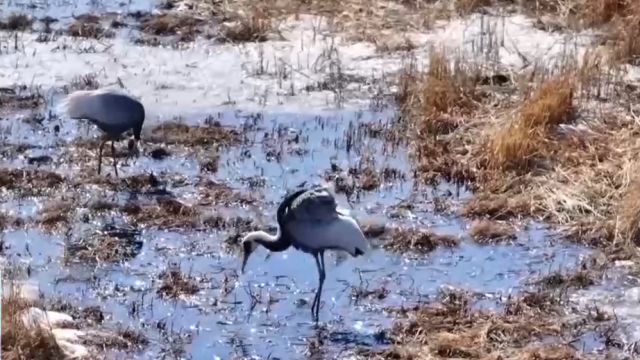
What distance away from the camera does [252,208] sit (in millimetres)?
8344

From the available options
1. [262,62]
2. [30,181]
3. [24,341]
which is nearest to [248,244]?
[24,341]

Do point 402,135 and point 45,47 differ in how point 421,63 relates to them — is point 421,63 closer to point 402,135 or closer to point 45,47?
point 402,135

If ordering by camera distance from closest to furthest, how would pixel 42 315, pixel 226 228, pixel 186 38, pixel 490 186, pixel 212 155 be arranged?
pixel 42 315 < pixel 226 228 < pixel 490 186 < pixel 212 155 < pixel 186 38

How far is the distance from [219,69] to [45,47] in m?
1.62

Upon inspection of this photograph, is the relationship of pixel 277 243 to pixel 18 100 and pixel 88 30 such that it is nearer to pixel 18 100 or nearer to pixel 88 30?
pixel 18 100

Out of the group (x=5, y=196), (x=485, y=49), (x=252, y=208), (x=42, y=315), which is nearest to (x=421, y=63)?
(x=485, y=49)

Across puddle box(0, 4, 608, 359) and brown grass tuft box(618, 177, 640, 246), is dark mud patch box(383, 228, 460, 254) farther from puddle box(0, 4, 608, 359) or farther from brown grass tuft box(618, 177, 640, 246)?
brown grass tuft box(618, 177, 640, 246)

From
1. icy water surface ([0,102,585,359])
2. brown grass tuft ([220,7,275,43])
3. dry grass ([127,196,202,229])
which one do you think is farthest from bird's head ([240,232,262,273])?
brown grass tuft ([220,7,275,43])

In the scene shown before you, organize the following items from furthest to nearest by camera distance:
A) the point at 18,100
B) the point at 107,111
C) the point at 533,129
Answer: the point at 18,100 → the point at 533,129 → the point at 107,111

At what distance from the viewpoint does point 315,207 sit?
6824 millimetres

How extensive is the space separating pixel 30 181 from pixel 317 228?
255 centimetres


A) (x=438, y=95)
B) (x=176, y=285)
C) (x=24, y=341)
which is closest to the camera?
(x=24, y=341)

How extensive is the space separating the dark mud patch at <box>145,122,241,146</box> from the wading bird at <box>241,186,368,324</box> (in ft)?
8.55

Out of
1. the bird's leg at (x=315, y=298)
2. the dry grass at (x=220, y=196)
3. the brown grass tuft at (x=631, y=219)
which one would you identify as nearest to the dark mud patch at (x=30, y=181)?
the dry grass at (x=220, y=196)
